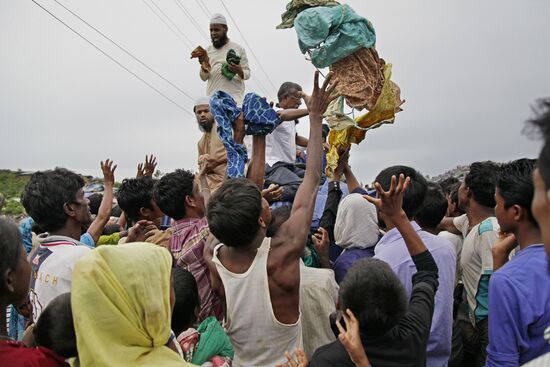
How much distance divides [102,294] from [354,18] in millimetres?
2814

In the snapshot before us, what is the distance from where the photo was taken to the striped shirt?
9.78 ft

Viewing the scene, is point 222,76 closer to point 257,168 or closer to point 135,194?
point 135,194

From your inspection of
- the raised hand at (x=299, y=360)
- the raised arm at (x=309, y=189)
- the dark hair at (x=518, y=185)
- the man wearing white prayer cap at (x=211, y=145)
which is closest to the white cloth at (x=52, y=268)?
the raised arm at (x=309, y=189)

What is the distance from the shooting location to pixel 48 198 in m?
2.91

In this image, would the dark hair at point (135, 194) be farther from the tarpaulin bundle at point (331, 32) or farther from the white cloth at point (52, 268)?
the tarpaulin bundle at point (331, 32)

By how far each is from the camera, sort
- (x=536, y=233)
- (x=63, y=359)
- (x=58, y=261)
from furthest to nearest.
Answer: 1. (x=58, y=261)
2. (x=536, y=233)
3. (x=63, y=359)

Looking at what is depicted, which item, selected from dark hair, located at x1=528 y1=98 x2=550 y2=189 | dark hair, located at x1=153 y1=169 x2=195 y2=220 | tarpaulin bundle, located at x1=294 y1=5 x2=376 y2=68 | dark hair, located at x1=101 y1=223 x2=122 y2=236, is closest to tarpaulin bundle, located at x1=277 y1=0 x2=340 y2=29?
tarpaulin bundle, located at x1=294 y1=5 x2=376 y2=68

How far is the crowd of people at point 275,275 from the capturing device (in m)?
1.83

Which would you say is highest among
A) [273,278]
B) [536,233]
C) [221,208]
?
[221,208]

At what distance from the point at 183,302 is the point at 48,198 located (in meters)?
1.13

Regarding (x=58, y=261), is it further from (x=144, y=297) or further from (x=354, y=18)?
(x=354, y=18)

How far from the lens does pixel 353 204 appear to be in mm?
3439

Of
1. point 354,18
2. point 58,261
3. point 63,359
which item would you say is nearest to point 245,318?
point 63,359

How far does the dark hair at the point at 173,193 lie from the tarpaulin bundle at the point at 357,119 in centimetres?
134
